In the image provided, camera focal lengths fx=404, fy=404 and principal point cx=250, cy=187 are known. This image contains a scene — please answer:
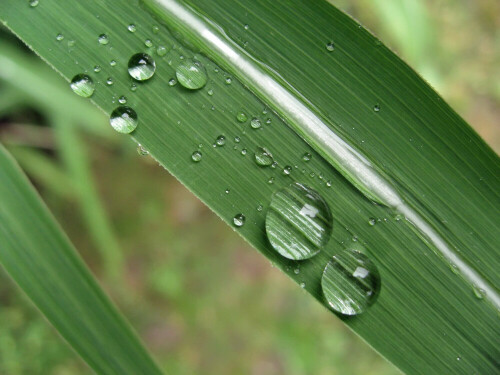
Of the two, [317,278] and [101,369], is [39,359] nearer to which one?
[101,369]

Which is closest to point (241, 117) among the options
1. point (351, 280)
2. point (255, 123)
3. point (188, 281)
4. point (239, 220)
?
point (255, 123)

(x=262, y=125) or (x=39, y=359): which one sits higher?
(x=262, y=125)

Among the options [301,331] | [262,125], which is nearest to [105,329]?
[262,125]

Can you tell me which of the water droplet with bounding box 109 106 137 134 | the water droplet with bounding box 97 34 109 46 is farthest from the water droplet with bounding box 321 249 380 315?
the water droplet with bounding box 97 34 109 46

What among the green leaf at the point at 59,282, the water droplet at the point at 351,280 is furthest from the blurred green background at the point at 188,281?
the water droplet at the point at 351,280

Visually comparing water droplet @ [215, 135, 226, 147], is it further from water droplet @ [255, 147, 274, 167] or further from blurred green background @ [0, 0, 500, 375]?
blurred green background @ [0, 0, 500, 375]

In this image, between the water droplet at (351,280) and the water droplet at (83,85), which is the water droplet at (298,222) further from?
the water droplet at (83,85)
